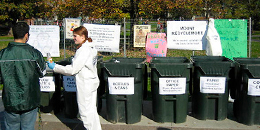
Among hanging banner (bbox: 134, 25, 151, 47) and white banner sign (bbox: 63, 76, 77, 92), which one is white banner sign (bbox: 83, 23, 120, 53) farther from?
white banner sign (bbox: 63, 76, 77, 92)

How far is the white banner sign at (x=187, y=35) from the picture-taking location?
7.60 meters

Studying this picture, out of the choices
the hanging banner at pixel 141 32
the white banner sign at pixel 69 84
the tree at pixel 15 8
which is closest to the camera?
the white banner sign at pixel 69 84

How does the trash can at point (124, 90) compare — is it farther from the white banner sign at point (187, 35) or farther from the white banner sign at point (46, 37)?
the white banner sign at point (46, 37)

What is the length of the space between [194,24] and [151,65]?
280 cm

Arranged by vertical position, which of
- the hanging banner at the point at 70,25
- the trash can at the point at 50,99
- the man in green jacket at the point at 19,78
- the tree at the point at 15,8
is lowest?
the trash can at the point at 50,99

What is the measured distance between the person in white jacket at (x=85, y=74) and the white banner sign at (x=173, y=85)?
1460 millimetres

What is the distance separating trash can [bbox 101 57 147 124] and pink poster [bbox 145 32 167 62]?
2.74m

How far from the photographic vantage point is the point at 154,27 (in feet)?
33.4

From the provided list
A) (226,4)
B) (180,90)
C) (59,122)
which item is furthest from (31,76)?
(226,4)

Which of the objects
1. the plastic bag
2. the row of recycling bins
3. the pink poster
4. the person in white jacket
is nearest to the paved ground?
the row of recycling bins

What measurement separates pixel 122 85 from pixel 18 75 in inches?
95.1

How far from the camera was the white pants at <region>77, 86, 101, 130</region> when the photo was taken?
444 cm

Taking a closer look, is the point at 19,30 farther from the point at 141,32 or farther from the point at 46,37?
the point at 141,32

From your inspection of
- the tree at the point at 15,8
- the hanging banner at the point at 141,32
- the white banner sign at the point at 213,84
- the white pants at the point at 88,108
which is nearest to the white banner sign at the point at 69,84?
the white pants at the point at 88,108
